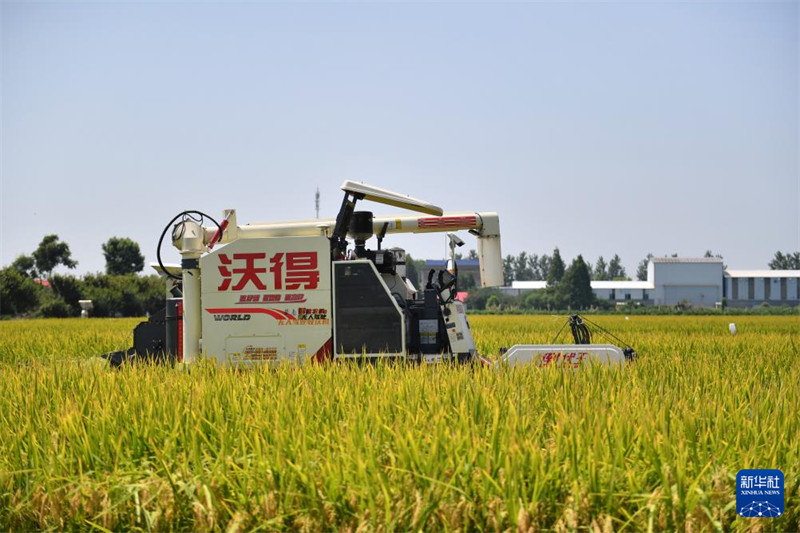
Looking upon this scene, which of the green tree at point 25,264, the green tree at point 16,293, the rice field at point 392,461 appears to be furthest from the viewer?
the green tree at point 25,264

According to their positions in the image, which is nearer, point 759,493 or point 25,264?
point 759,493

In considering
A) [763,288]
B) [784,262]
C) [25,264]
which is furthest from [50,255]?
[784,262]

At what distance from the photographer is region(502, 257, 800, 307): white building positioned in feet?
322

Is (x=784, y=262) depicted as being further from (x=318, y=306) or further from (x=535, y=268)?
(x=318, y=306)

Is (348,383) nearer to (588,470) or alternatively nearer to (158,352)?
(588,470)

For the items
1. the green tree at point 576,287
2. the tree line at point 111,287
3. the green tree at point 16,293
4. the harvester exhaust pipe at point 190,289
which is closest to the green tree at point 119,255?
the tree line at point 111,287

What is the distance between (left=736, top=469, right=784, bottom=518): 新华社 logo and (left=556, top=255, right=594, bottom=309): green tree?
83.5 m

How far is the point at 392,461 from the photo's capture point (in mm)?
4289

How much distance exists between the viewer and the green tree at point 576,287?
8644 centimetres

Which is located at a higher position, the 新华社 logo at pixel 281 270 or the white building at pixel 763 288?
the 新华社 logo at pixel 281 270

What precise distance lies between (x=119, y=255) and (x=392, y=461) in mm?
74174

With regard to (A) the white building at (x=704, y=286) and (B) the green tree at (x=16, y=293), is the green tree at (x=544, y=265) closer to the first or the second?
(A) the white building at (x=704, y=286)

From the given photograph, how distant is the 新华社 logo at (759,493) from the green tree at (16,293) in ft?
168

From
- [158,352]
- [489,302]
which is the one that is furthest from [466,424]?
[489,302]
